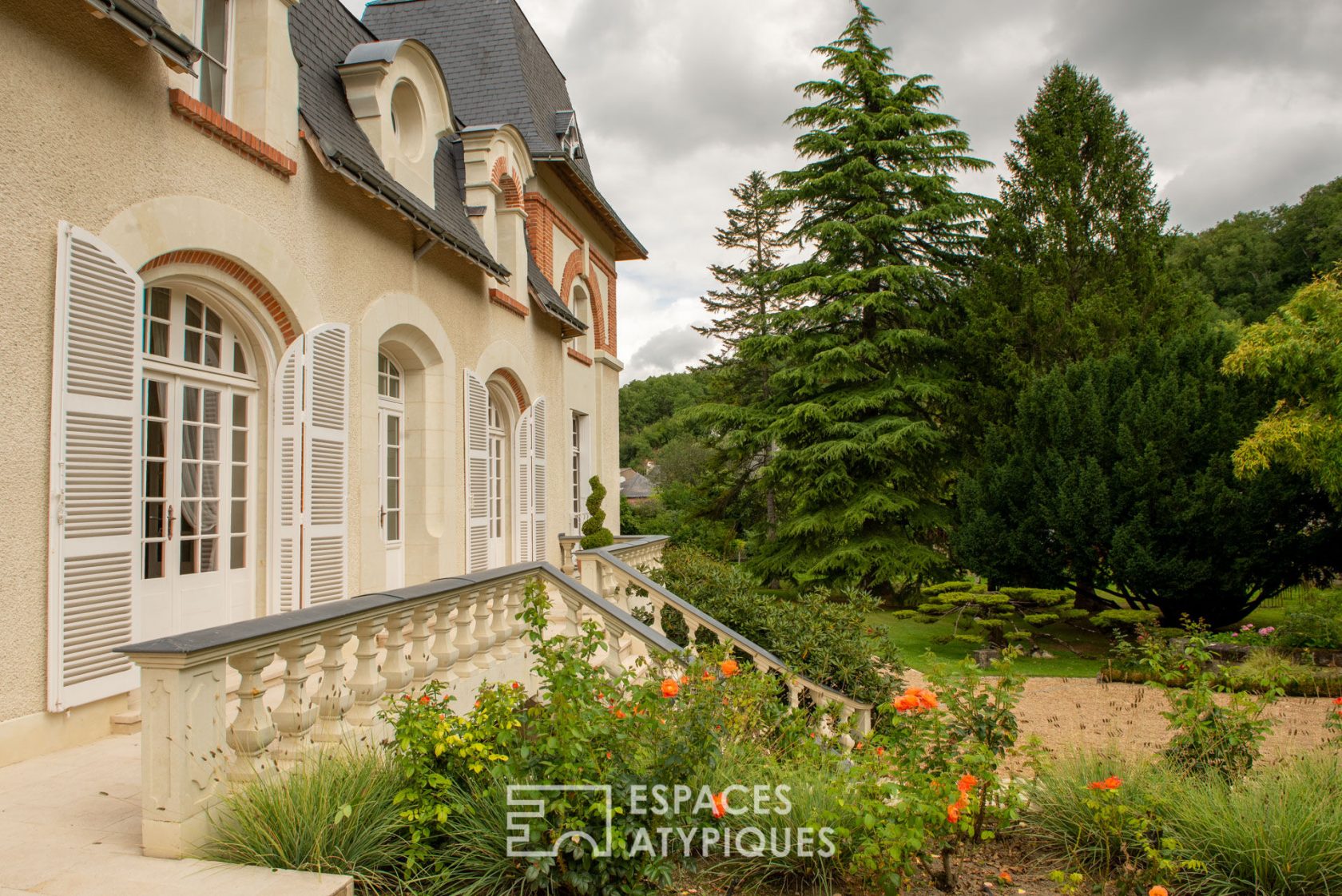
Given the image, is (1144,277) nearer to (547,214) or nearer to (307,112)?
(547,214)

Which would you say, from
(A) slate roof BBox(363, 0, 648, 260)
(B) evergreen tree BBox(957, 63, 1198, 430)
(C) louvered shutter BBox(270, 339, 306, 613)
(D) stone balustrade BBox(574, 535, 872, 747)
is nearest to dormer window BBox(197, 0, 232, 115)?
(C) louvered shutter BBox(270, 339, 306, 613)

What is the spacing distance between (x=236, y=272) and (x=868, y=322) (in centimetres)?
1687

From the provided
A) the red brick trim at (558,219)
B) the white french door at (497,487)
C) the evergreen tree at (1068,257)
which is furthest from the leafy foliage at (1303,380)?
the white french door at (497,487)

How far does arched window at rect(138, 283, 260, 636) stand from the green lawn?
9225 millimetres

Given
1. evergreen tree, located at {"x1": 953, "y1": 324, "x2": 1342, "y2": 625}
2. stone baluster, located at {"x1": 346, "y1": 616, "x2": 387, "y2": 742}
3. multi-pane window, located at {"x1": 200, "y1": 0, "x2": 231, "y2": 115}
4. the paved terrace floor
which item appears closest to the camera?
the paved terrace floor

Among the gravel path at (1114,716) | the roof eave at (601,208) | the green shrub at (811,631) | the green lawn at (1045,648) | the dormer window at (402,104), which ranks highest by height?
the roof eave at (601,208)

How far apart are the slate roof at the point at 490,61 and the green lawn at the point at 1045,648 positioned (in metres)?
9.89

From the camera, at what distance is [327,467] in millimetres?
7359

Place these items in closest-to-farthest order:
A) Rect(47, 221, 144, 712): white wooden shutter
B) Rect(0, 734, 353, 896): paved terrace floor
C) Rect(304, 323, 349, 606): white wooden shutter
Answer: Rect(0, 734, 353, 896): paved terrace floor → Rect(47, 221, 144, 712): white wooden shutter → Rect(304, 323, 349, 606): white wooden shutter

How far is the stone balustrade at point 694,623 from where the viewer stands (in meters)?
7.56

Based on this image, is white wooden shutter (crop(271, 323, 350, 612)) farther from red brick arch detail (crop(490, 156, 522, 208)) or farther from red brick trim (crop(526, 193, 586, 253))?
red brick trim (crop(526, 193, 586, 253))

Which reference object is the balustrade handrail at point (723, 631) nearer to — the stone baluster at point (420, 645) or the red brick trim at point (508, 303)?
the stone baluster at point (420, 645)

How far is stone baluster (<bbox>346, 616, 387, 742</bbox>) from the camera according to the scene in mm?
4348

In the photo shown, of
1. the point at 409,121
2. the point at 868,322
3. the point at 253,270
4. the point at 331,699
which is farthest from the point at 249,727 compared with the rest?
the point at 868,322
